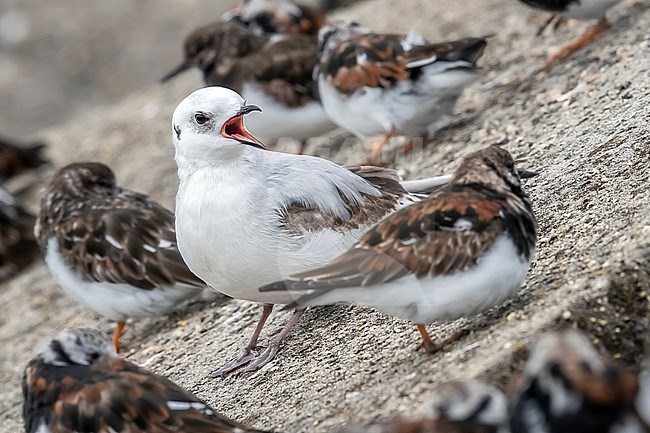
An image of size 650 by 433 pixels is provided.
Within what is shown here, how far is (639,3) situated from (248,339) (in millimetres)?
3918

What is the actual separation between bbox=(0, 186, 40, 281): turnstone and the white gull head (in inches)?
181

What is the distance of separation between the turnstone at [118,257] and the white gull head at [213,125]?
1182 millimetres

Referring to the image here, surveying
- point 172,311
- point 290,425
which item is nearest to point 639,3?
point 172,311

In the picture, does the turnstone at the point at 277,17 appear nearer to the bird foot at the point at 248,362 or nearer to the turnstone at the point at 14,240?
the turnstone at the point at 14,240

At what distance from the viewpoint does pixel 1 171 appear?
11.1 m

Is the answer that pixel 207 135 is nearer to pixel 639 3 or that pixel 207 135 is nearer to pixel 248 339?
pixel 248 339

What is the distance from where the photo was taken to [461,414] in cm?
356

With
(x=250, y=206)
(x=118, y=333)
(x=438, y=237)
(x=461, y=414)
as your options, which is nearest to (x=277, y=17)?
(x=118, y=333)

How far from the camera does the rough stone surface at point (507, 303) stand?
434 centimetres

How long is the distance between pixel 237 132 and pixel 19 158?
20.5 ft

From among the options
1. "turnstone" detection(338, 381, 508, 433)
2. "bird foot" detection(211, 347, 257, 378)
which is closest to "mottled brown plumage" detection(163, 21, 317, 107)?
"bird foot" detection(211, 347, 257, 378)

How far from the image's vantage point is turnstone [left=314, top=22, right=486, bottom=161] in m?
7.02

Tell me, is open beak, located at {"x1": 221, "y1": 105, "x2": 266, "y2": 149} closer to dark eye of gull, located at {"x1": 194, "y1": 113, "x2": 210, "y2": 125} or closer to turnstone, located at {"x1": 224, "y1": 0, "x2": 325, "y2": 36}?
dark eye of gull, located at {"x1": 194, "y1": 113, "x2": 210, "y2": 125}

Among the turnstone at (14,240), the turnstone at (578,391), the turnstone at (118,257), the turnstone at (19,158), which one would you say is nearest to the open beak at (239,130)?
the turnstone at (118,257)
